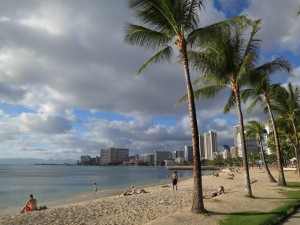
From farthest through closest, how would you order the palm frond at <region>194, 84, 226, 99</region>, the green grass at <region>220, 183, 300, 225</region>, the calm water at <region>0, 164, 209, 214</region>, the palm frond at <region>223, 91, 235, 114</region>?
the calm water at <region>0, 164, 209, 214</region>, the palm frond at <region>223, 91, 235, 114</region>, the palm frond at <region>194, 84, 226, 99</region>, the green grass at <region>220, 183, 300, 225</region>

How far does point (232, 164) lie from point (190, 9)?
16629 cm

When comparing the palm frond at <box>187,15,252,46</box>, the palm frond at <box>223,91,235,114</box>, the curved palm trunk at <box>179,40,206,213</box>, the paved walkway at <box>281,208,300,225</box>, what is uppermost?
the palm frond at <box>187,15,252,46</box>

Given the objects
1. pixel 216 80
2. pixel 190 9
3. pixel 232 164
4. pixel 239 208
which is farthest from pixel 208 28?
pixel 232 164

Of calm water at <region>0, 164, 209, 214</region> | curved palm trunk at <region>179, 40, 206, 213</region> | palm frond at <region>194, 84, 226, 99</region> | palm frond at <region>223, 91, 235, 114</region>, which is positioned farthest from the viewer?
calm water at <region>0, 164, 209, 214</region>

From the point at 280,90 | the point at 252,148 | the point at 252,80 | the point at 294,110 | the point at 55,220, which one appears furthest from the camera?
the point at 252,148

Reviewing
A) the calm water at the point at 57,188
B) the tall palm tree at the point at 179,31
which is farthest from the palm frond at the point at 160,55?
the calm water at the point at 57,188

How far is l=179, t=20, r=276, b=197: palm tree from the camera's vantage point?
14.2 m

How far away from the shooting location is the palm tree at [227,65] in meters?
14.2

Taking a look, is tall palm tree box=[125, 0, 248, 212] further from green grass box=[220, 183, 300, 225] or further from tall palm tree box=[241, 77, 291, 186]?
tall palm tree box=[241, 77, 291, 186]

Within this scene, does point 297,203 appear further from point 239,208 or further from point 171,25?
point 171,25

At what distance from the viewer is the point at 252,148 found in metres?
154

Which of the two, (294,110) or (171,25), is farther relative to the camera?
(294,110)

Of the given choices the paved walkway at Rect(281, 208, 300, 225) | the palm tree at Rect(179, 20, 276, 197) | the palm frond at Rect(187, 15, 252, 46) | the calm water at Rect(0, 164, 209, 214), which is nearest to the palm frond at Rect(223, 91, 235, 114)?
the palm tree at Rect(179, 20, 276, 197)

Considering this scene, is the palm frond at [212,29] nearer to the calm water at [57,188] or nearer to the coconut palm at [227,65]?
the coconut palm at [227,65]
